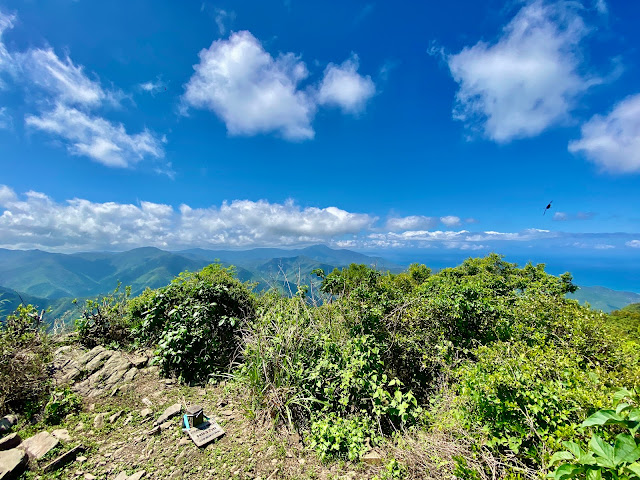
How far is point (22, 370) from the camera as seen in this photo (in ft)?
14.0

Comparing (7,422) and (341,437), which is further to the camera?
(7,422)

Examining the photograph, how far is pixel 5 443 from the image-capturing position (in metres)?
3.33

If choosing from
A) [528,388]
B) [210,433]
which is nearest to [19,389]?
[210,433]

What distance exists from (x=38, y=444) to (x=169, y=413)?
1.49 metres

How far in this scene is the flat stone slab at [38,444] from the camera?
3.29m

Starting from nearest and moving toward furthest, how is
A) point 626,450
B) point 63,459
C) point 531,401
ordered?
point 626,450 → point 531,401 → point 63,459

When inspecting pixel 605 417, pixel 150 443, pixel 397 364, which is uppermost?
pixel 605 417

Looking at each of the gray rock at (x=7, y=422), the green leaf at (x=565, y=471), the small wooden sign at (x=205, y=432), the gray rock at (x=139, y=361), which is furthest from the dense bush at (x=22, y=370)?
the green leaf at (x=565, y=471)

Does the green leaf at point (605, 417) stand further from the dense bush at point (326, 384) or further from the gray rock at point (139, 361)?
the gray rock at point (139, 361)

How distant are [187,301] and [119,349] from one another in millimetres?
2116

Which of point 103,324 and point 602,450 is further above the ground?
point 602,450

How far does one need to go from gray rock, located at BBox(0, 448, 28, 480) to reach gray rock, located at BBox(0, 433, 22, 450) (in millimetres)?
176

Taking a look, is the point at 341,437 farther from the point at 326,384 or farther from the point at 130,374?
the point at 130,374

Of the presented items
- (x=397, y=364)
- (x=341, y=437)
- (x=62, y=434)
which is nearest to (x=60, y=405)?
(x=62, y=434)
